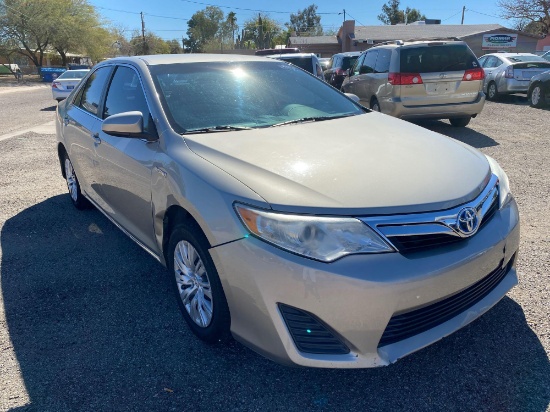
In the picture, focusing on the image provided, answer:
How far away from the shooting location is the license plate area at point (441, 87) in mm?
8141

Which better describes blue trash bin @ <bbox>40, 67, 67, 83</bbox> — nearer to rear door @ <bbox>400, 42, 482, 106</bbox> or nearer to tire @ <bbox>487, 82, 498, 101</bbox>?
tire @ <bbox>487, 82, 498, 101</bbox>

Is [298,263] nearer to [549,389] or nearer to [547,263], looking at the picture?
[549,389]

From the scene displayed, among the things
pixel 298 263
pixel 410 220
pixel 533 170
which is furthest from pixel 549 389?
pixel 533 170

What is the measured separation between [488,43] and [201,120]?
4374cm

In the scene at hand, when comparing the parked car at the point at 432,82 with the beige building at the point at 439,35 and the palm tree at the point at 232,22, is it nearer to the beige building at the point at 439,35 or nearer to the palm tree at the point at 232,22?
the beige building at the point at 439,35

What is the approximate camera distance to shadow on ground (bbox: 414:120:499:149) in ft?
25.9

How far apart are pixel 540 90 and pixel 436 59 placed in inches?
207

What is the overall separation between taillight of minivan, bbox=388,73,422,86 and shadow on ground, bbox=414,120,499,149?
4.12 feet

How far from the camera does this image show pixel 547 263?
11.3ft

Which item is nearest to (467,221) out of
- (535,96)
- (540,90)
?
(540,90)

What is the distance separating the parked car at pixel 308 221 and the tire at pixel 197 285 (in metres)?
0.01

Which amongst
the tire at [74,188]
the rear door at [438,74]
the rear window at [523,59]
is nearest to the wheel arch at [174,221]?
the tire at [74,188]

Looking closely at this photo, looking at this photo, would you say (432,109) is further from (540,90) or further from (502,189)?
(502,189)

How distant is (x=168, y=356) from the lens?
2641mm
